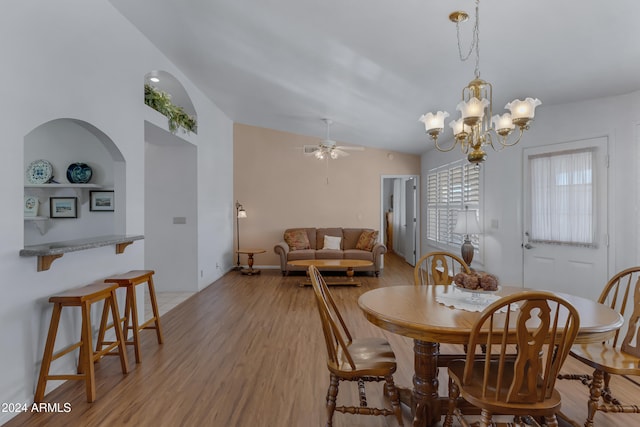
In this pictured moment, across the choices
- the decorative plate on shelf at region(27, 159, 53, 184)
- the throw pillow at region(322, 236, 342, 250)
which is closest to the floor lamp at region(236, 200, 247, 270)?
the throw pillow at region(322, 236, 342, 250)

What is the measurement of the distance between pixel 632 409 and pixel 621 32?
7.79 ft

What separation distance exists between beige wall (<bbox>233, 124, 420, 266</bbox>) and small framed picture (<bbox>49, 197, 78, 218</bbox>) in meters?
4.13

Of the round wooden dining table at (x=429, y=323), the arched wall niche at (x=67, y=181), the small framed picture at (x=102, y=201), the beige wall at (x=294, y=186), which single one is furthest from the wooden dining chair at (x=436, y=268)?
the beige wall at (x=294, y=186)

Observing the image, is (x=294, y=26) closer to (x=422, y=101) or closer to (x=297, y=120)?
(x=422, y=101)

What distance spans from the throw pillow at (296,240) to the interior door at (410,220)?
2.53 metres

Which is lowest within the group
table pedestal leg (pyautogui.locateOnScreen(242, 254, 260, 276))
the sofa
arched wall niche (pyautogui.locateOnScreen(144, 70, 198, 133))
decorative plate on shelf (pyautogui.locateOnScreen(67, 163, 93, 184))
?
table pedestal leg (pyautogui.locateOnScreen(242, 254, 260, 276))

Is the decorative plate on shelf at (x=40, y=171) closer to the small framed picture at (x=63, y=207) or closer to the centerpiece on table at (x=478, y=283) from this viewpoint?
the small framed picture at (x=63, y=207)

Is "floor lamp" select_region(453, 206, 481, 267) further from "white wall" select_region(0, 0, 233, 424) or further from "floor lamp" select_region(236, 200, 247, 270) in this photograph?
"floor lamp" select_region(236, 200, 247, 270)

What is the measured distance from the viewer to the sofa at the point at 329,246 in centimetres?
652

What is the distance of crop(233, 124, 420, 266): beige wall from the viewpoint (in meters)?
7.45

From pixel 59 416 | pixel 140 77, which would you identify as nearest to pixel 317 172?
pixel 140 77

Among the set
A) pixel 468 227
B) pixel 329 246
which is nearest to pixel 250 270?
pixel 329 246

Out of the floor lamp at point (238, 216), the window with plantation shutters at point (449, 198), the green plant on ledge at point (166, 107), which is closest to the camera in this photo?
the green plant on ledge at point (166, 107)

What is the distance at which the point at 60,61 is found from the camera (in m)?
2.50
